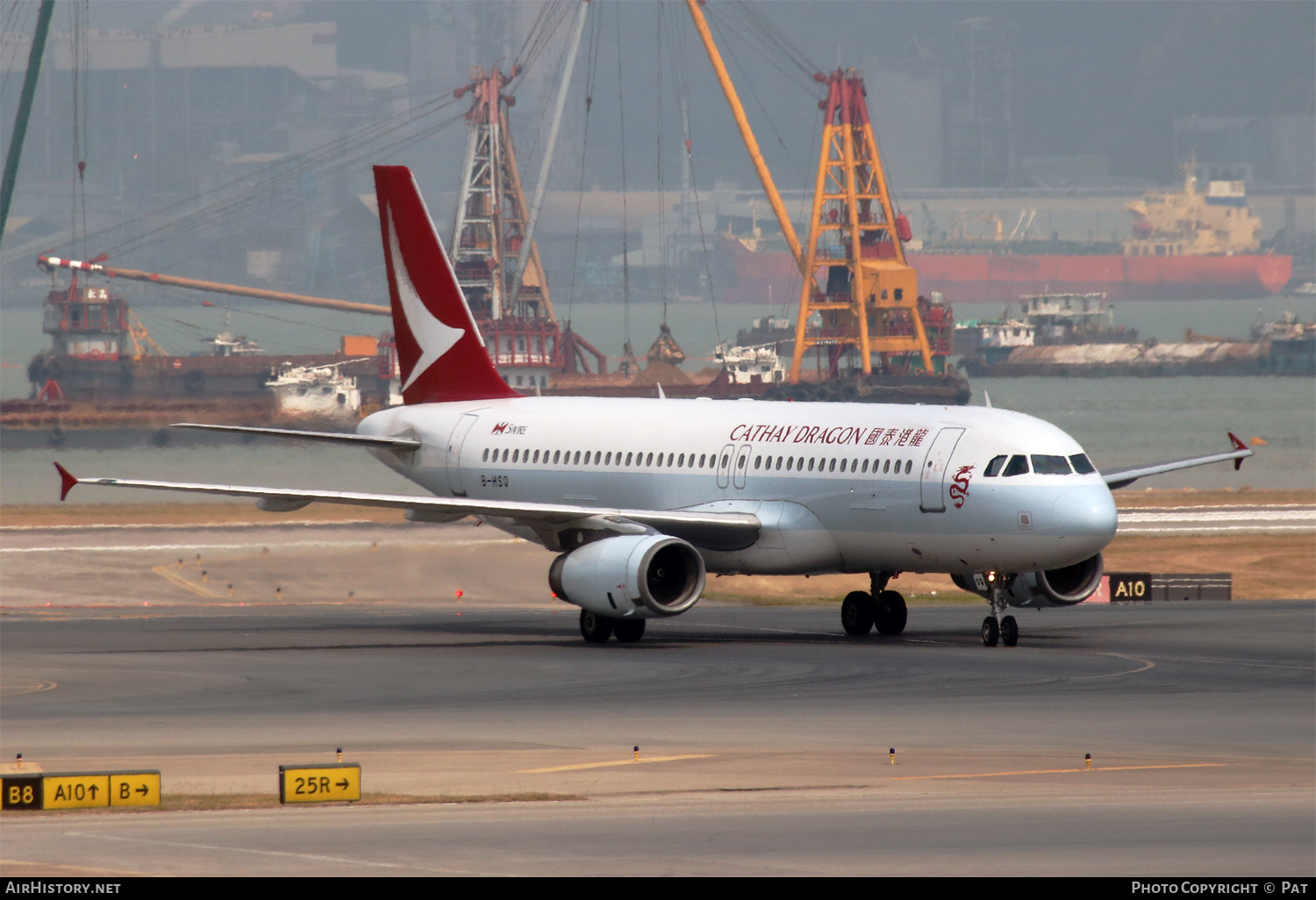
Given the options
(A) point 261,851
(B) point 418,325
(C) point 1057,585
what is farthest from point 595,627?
(A) point 261,851

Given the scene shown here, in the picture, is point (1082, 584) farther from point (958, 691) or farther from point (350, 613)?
point (350, 613)

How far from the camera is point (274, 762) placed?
960 inches

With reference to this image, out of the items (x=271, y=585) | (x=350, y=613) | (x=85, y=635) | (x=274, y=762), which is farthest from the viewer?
(x=271, y=585)

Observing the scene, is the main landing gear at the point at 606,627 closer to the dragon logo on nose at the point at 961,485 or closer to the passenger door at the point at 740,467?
the passenger door at the point at 740,467

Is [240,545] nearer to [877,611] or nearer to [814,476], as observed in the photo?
[877,611]

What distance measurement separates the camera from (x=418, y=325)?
51.7 metres

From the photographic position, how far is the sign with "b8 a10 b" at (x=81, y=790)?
20812mm

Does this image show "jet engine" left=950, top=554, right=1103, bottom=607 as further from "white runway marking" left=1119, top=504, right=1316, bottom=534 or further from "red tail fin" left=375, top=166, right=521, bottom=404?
"white runway marking" left=1119, top=504, right=1316, bottom=534

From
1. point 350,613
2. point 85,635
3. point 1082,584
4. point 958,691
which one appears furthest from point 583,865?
point 350,613

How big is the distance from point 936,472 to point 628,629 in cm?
726

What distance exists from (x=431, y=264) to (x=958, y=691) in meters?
24.4

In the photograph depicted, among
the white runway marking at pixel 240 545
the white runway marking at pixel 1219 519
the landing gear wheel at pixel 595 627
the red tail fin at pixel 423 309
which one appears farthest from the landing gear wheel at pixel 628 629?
the white runway marking at pixel 1219 519

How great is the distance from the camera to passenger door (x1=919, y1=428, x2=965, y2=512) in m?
37.8

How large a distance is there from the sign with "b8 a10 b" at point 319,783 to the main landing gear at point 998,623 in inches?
768
